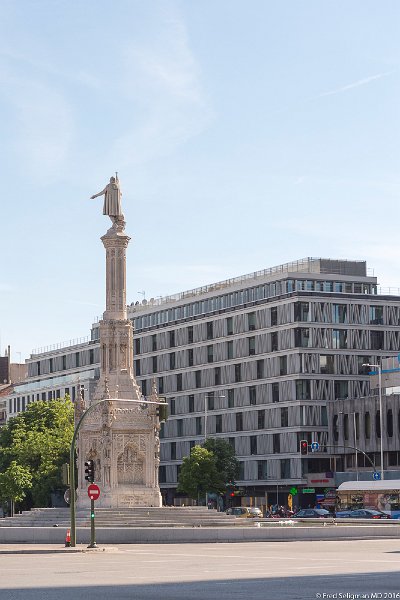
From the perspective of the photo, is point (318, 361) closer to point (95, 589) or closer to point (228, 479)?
point (228, 479)

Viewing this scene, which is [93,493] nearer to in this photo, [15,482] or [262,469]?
[15,482]

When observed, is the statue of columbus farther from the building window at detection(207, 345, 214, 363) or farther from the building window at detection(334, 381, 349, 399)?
the building window at detection(207, 345, 214, 363)

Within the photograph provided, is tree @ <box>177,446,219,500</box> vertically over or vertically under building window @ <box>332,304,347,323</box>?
under

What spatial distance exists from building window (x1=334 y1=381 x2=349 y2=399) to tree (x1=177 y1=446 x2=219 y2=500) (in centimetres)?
1996

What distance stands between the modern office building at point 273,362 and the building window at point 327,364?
10cm

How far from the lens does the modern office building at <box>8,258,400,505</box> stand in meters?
124

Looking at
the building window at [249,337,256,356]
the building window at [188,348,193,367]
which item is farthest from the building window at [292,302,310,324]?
the building window at [188,348,193,367]

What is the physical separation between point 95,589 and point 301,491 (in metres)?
94.9

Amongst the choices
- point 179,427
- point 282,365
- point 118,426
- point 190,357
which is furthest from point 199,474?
point 118,426

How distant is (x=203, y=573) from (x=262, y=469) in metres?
93.3

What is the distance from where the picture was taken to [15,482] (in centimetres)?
10200

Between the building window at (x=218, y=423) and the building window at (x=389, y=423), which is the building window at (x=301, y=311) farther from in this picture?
the building window at (x=218, y=423)

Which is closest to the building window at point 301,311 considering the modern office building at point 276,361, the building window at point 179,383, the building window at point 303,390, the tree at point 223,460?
the modern office building at point 276,361

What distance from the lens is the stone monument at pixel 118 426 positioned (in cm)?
6525
